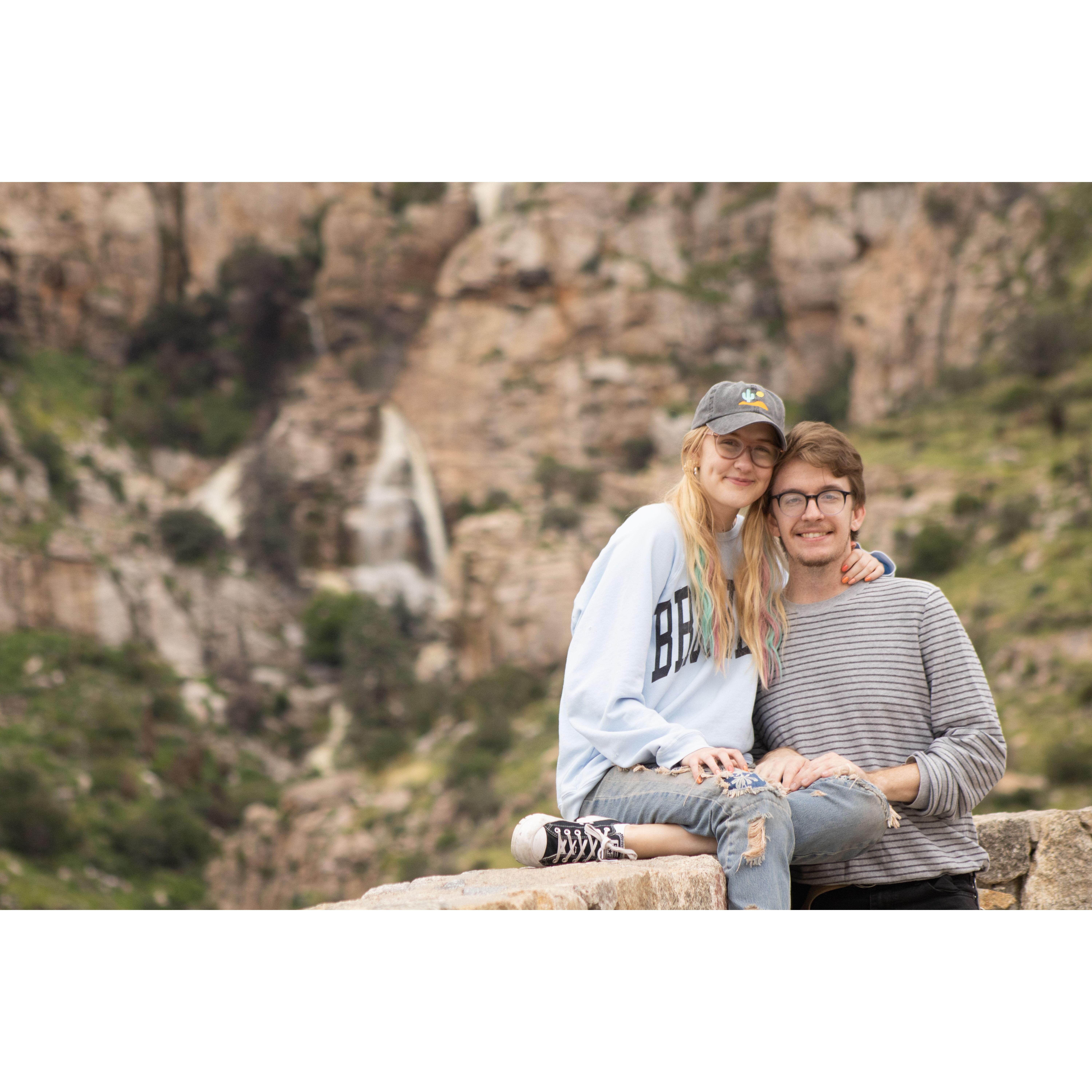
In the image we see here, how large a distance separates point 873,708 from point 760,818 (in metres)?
0.64

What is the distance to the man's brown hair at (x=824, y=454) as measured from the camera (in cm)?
375

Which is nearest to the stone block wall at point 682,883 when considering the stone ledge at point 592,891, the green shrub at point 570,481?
the stone ledge at point 592,891

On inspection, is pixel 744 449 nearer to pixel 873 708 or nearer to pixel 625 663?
pixel 625 663

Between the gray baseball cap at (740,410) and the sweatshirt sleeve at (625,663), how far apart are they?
16.2 inches

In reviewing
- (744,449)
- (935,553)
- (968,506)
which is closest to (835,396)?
(968,506)

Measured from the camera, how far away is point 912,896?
3.58 meters

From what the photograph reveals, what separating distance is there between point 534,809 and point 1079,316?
24.0 meters

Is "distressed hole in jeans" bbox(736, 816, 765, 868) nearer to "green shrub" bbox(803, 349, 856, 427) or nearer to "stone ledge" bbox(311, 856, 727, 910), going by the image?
"stone ledge" bbox(311, 856, 727, 910)

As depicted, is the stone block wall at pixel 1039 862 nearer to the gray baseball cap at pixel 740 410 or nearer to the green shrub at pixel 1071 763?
the gray baseball cap at pixel 740 410

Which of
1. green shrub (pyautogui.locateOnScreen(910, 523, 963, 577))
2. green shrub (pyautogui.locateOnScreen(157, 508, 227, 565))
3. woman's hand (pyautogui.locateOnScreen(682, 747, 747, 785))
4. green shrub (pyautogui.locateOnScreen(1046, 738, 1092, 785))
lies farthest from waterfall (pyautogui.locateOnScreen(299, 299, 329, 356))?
woman's hand (pyautogui.locateOnScreen(682, 747, 747, 785))

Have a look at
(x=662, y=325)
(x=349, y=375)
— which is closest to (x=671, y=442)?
(x=662, y=325)

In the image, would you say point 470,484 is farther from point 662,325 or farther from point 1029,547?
point 1029,547

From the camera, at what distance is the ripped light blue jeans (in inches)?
129

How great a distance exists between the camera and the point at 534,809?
30.8 m
